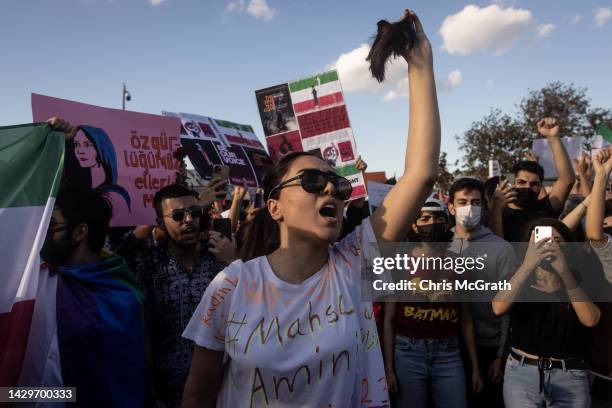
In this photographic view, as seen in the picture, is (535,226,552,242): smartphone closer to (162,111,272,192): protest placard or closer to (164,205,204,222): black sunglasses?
(164,205,204,222): black sunglasses

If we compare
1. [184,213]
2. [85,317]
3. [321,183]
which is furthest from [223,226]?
[321,183]

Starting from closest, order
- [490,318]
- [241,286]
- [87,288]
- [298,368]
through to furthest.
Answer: [298,368]
[241,286]
[87,288]
[490,318]

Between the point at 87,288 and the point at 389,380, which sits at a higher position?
the point at 87,288

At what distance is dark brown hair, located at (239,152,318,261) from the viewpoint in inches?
76.2

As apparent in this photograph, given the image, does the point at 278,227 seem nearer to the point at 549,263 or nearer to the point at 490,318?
the point at 549,263

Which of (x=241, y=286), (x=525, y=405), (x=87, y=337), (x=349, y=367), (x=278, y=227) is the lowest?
(x=525, y=405)

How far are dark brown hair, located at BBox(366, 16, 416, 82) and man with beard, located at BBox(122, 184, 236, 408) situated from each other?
60.9 inches

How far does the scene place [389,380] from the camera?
11.4 feet

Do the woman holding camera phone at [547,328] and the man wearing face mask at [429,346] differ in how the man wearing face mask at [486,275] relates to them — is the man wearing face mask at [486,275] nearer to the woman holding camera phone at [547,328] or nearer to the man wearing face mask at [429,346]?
the man wearing face mask at [429,346]

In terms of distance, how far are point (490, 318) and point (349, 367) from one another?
240 cm

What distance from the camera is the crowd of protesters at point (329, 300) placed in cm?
169

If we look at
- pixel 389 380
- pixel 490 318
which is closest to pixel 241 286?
pixel 389 380

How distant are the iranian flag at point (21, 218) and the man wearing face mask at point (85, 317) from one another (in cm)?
9

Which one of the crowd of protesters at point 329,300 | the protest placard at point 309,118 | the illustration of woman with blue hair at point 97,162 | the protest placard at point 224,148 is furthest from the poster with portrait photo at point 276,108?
the illustration of woman with blue hair at point 97,162
